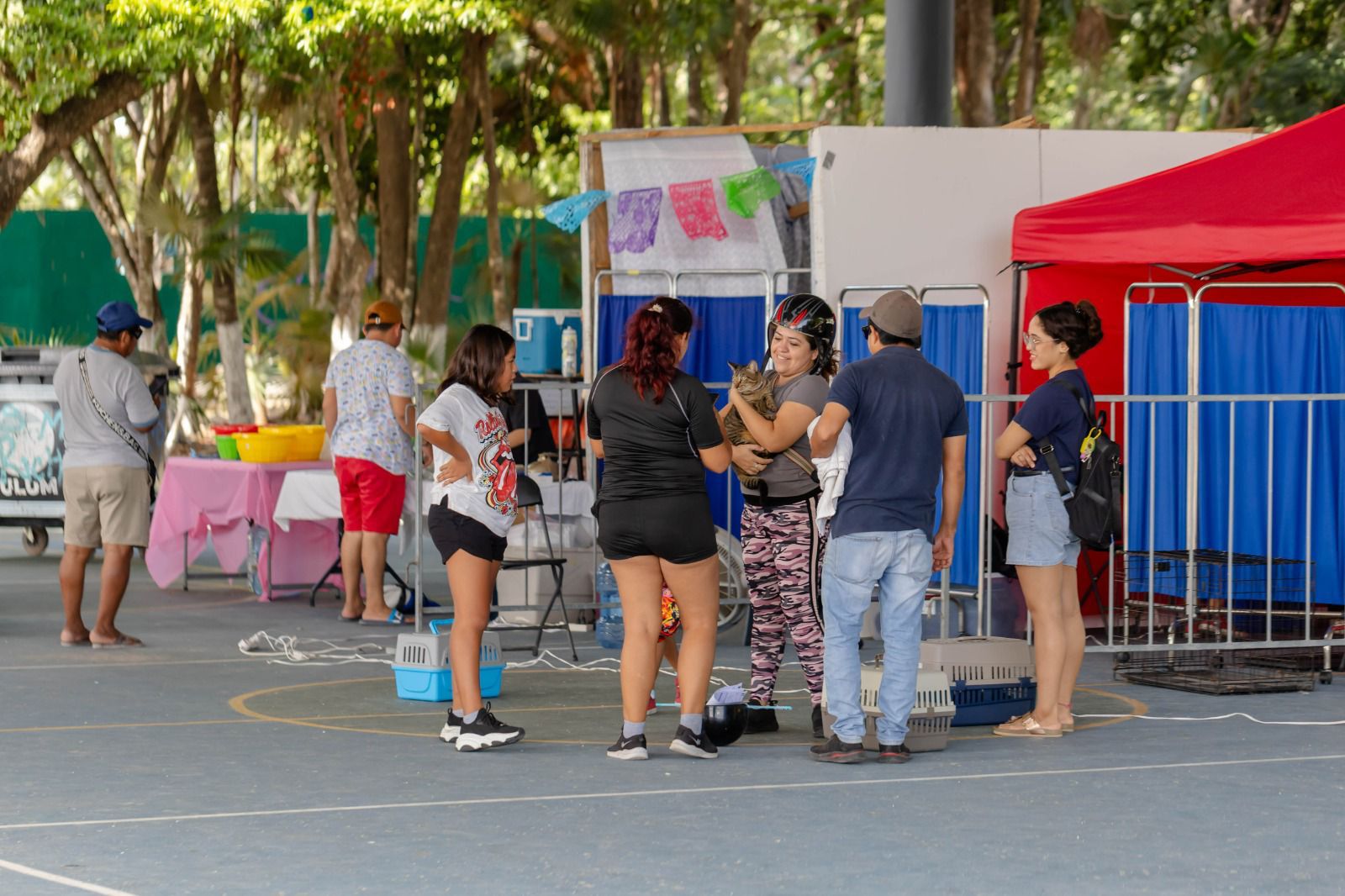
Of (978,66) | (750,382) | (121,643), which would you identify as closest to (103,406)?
(121,643)

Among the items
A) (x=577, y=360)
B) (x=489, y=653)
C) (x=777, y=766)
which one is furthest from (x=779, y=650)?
(x=577, y=360)

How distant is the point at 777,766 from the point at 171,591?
22.7 ft

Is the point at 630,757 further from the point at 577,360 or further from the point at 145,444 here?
the point at 577,360

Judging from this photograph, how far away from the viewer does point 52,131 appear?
15734 millimetres

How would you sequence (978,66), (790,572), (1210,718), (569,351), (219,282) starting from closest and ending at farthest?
(790,572), (1210,718), (569,351), (219,282), (978,66)

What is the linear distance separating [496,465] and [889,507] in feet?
5.04

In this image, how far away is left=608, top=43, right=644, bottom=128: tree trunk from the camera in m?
23.3

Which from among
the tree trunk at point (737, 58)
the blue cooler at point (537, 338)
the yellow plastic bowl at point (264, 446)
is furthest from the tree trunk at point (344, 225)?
the yellow plastic bowl at point (264, 446)

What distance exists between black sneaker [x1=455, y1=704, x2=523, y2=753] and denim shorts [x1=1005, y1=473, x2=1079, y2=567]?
2.09 meters

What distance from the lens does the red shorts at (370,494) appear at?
10.7 m

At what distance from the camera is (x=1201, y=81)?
1259 inches

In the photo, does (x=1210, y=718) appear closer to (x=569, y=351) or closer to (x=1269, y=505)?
(x=1269, y=505)

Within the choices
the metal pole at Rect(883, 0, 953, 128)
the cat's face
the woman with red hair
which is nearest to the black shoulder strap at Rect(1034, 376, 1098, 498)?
the cat's face

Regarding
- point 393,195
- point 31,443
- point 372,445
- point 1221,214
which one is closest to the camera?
point 1221,214
